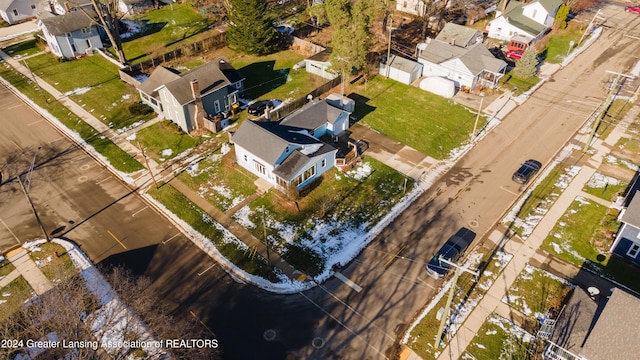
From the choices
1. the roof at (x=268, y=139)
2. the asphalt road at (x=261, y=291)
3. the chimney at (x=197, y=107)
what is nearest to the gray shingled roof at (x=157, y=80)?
the chimney at (x=197, y=107)

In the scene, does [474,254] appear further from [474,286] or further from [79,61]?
[79,61]

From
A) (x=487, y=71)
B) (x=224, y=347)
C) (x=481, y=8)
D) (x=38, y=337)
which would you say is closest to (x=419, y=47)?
(x=487, y=71)

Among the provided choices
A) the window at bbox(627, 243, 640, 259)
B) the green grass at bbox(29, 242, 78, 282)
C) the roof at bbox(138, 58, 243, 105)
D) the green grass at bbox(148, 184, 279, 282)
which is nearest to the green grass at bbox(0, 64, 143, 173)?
the green grass at bbox(148, 184, 279, 282)

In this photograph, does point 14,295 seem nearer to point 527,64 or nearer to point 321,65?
point 321,65

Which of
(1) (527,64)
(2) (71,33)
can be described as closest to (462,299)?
(1) (527,64)

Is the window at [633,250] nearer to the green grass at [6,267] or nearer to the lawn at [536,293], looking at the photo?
the lawn at [536,293]

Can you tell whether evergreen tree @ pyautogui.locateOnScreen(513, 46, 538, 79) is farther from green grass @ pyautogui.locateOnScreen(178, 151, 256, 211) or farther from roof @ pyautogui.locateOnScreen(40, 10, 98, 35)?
roof @ pyautogui.locateOnScreen(40, 10, 98, 35)
